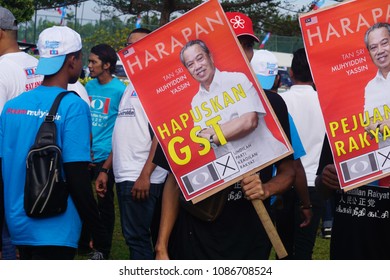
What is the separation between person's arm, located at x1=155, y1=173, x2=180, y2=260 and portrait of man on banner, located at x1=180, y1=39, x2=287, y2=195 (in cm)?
41

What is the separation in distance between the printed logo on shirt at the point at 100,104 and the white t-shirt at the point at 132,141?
1.50m

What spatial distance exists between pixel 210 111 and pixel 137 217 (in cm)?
252

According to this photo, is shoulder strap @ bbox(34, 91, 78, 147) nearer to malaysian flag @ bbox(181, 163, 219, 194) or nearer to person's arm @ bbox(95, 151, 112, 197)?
malaysian flag @ bbox(181, 163, 219, 194)

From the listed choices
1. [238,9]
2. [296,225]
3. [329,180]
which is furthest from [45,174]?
[238,9]

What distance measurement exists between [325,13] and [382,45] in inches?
11.2

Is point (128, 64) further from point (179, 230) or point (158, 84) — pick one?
point (179, 230)

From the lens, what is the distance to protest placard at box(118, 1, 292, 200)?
3.48 metres

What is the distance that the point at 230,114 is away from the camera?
137 inches

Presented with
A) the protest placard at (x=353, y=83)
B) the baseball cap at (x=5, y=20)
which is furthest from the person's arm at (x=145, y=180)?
the protest placard at (x=353, y=83)

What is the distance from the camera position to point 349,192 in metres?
3.75

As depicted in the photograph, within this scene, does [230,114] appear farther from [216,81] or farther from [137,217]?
[137,217]

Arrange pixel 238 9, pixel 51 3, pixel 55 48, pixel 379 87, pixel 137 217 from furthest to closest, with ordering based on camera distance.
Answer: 1. pixel 51 3
2. pixel 238 9
3. pixel 137 217
4. pixel 55 48
5. pixel 379 87

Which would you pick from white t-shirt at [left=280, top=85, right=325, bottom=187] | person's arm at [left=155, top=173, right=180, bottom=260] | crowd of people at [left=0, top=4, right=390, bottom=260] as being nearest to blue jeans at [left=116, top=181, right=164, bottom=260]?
crowd of people at [left=0, top=4, right=390, bottom=260]

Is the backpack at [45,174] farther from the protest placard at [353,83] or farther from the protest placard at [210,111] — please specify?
the protest placard at [353,83]
